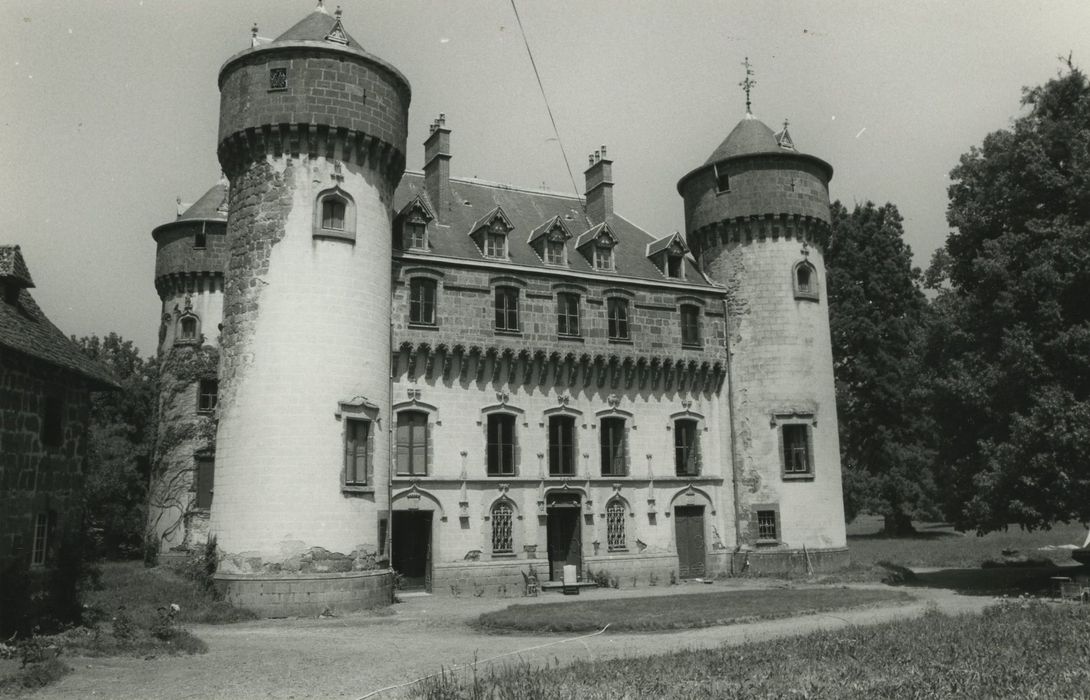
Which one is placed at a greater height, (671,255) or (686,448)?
(671,255)

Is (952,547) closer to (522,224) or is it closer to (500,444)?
(500,444)

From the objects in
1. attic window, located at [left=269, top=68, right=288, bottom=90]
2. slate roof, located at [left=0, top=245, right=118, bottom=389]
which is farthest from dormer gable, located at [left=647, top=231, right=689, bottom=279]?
slate roof, located at [left=0, top=245, right=118, bottom=389]

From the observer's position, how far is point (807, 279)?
34438 mm

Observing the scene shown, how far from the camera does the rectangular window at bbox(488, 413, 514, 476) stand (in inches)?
1158

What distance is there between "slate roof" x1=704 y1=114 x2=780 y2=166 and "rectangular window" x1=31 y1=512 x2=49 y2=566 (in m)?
26.2

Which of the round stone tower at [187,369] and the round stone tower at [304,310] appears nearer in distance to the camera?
the round stone tower at [304,310]

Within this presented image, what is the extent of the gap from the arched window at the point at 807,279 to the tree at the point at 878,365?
14924mm

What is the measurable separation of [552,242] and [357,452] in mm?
11113

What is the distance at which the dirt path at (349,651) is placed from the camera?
13.2 meters

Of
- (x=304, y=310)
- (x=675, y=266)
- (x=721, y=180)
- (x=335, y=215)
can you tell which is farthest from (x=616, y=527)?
(x=721, y=180)

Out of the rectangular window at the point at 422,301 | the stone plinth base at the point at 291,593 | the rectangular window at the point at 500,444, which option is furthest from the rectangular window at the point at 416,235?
the stone plinth base at the point at 291,593

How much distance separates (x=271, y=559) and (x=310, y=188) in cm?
1036

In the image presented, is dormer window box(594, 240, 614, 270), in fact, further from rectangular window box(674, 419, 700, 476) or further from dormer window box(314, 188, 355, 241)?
dormer window box(314, 188, 355, 241)

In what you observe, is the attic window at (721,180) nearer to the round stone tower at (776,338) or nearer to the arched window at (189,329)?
the round stone tower at (776,338)
